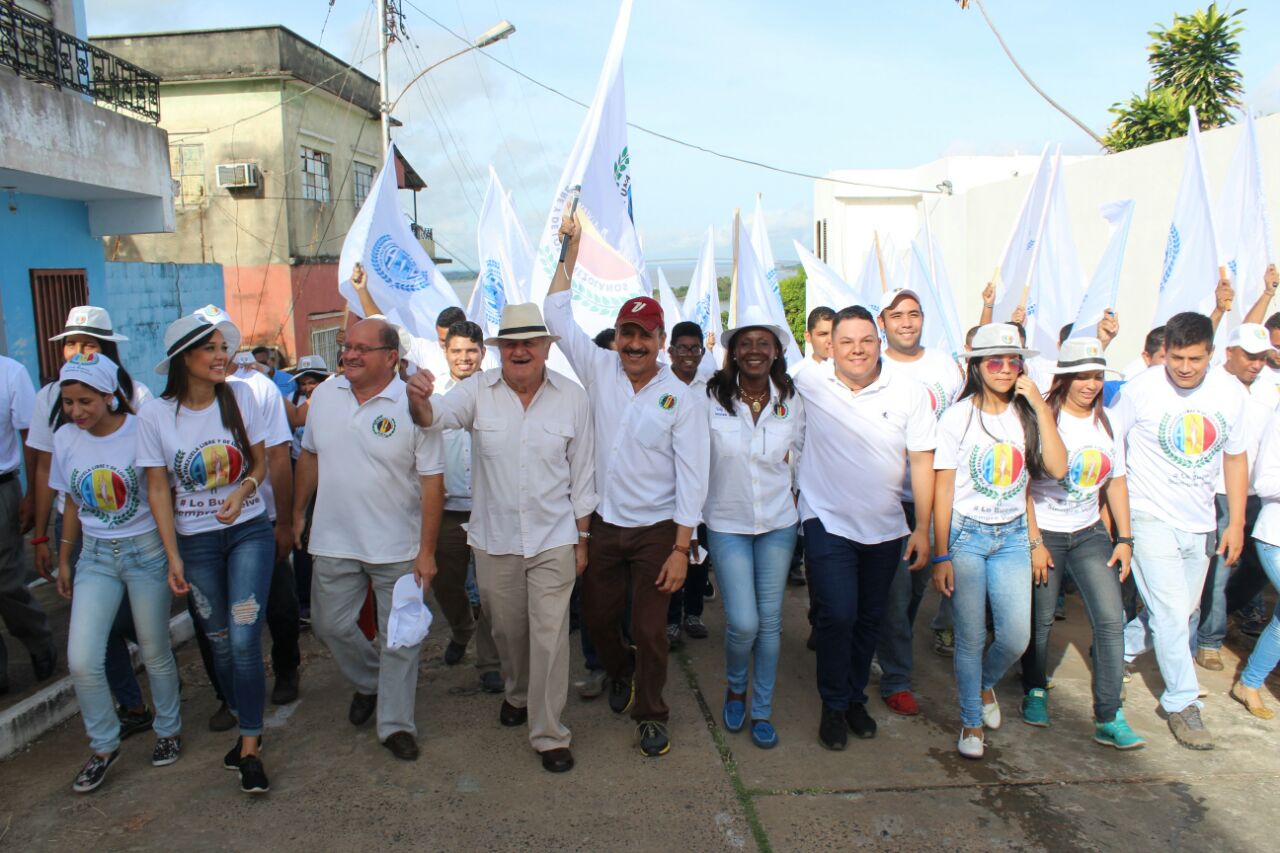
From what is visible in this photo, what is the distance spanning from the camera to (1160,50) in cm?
1855

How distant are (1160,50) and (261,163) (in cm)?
1798

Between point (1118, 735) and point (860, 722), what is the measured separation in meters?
1.12

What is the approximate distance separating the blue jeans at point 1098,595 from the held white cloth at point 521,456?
221 cm

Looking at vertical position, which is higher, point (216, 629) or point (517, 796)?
point (216, 629)

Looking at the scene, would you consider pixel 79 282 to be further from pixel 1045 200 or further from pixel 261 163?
pixel 1045 200

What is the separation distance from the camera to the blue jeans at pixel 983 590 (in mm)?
4004

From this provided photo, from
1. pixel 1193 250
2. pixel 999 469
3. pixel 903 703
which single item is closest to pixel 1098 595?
pixel 999 469

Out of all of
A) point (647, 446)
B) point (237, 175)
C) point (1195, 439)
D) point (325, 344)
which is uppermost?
point (237, 175)

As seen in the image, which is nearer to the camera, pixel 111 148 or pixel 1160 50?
pixel 111 148

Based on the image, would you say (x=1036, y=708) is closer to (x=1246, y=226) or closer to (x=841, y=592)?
(x=841, y=592)

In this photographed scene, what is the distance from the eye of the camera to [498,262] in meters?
7.74

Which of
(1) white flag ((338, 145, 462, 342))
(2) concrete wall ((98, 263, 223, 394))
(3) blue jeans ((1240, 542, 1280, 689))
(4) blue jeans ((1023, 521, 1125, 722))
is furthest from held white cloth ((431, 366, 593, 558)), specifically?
(2) concrete wall ((98, 263, 223, 394))

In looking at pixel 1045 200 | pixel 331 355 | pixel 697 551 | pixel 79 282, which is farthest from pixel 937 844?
pixel 331 355

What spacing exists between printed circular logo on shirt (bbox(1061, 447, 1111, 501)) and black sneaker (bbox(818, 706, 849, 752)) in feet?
4.80
